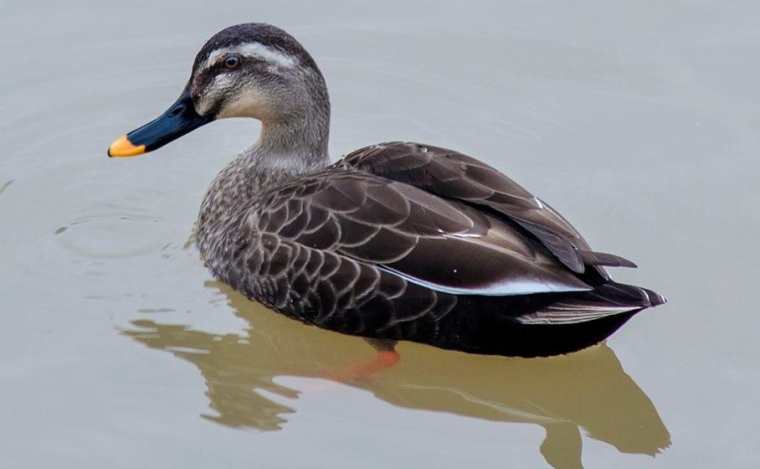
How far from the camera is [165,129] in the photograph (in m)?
8.42

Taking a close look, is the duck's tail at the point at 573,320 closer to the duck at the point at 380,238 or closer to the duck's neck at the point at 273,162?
the duck at the point at 380,238

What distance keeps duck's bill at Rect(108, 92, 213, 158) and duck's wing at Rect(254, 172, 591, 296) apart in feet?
2.73

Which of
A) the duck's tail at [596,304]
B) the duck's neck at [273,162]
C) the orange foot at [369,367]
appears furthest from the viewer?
the duck's neck at [273,162]

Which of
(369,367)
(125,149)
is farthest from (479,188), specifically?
(125,149)

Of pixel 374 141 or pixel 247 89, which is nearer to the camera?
pixel 247 89

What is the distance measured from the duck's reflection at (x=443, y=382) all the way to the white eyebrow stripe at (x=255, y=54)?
131 cm

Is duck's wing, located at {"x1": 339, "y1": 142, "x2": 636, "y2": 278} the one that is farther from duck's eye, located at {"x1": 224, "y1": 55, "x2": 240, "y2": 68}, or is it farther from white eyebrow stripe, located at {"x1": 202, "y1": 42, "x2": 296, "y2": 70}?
duck's eye, located at {"x1": 224, "y1": 55, "x2": 240, "y2": 68}

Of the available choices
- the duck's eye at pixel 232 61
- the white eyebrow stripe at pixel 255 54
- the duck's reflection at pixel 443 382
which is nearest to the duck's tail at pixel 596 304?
the duck's reflection at pixel 443 382

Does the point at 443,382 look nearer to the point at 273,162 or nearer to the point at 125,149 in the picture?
the point at 273,162

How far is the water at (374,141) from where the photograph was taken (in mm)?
7246

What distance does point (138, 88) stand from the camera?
995 centimetres

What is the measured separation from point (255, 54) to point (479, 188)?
1.47 meters

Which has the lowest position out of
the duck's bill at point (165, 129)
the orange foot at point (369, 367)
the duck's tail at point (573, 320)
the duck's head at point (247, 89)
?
the orange foot at point (369, 367)

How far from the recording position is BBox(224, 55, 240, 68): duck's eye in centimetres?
825
